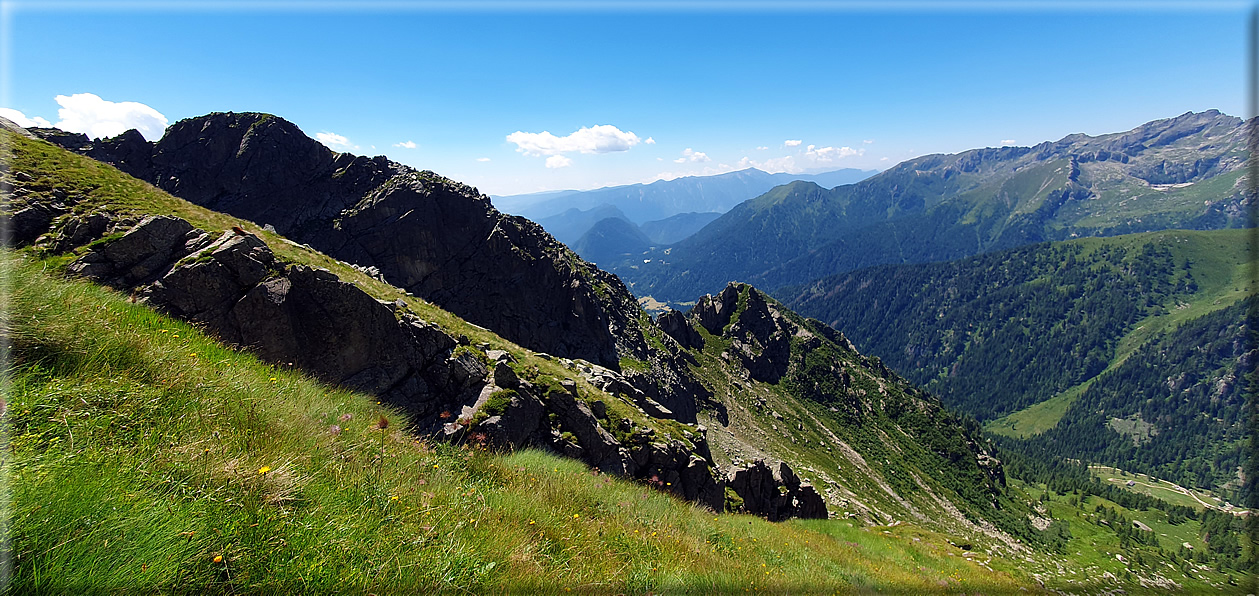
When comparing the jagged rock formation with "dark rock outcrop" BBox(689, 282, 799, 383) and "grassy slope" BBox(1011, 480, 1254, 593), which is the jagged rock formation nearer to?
"grassy slope" BBox(1011, 480, 1254, 593)

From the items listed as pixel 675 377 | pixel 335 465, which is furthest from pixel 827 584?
pixel 675 377

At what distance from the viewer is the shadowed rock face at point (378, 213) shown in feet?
242

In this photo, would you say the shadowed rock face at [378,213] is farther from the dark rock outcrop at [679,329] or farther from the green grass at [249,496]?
the green grass at [249,496]

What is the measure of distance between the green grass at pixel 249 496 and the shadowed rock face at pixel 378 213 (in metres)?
69.9

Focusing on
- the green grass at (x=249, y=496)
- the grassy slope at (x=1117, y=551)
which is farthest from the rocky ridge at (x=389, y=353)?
the grassy slope at (x=1117, y=551)

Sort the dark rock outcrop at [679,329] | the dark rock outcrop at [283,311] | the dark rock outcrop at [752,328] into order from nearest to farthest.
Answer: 1. the dark rock outcrop at [283,311]
2. the dark rock outcrop at [679,329]
3. the dark rock outcrop at [752,328]

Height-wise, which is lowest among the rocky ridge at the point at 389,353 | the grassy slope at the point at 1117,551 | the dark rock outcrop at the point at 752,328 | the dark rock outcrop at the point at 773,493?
the grassy slope at the point at 1117,551

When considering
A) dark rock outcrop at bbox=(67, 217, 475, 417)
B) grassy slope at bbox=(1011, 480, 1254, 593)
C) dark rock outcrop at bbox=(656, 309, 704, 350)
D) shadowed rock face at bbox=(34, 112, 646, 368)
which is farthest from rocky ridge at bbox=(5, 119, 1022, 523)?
dark rock outcrop at bbox=(656, 309, 704, 350)

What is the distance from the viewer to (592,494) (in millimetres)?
9164

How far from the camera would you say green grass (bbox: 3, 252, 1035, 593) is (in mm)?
3449

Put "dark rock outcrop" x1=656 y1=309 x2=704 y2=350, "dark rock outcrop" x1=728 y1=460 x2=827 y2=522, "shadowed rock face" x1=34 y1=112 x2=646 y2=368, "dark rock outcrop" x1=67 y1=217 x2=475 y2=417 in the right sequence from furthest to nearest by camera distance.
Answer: "dark rock outcrop" x1=656 y1=309 x2=704 y2=350 → "shadowed rock face" x1=34 y1=112 x2=646 y2=368 → "dark rock outcrop" x1=728 y1=460 x2=827 y2=522 → "dark rock outcrop" x1=67 y1=217 x2=475 y2=417

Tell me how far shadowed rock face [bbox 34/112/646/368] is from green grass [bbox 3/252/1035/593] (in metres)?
69.9

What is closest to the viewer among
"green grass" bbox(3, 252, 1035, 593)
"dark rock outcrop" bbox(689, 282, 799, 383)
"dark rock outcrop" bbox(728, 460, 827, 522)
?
"green grass" bbox(3, 252, 1035, 593)

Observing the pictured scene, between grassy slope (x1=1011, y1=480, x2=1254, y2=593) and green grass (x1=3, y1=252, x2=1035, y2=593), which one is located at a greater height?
green grass (x1=3, y1=252, x2=1035, y2=593)
